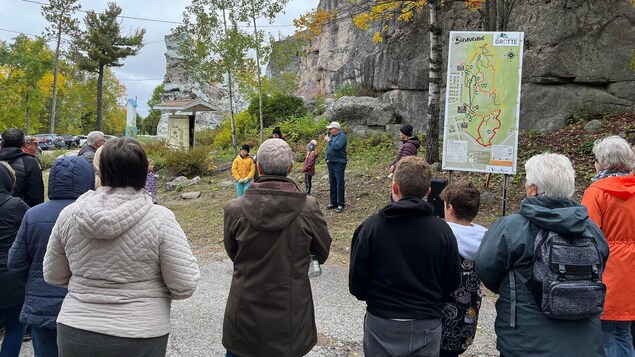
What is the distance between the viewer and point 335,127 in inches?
366

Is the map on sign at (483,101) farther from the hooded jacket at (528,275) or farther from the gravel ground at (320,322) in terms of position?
the hooded jacket at (528,275)

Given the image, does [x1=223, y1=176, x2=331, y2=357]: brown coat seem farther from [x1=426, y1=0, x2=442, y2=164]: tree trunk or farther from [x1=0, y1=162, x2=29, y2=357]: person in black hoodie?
[x1=426, y1=0, x2=442, y2=164]: tree trunk

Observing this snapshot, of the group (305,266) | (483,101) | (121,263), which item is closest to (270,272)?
(305,266)

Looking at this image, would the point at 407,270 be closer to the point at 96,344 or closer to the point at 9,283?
the point at 96,344

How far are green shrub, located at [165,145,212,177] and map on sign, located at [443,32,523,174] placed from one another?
1021cm

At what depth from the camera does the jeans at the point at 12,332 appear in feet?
10.8


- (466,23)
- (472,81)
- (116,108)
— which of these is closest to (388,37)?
(466,23)

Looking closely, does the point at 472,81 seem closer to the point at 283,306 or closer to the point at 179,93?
the point at 283,306

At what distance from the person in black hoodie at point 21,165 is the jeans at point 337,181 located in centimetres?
547

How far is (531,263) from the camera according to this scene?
2.24 metres

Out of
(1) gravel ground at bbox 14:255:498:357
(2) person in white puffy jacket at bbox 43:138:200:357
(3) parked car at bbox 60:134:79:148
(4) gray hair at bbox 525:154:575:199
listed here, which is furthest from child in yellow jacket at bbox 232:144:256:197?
(3) parked car at bbox 60:134:79:148

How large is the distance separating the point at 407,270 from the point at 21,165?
4.30m

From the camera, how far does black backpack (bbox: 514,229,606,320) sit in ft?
7.04

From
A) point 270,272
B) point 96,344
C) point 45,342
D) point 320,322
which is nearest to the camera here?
point 96,344
